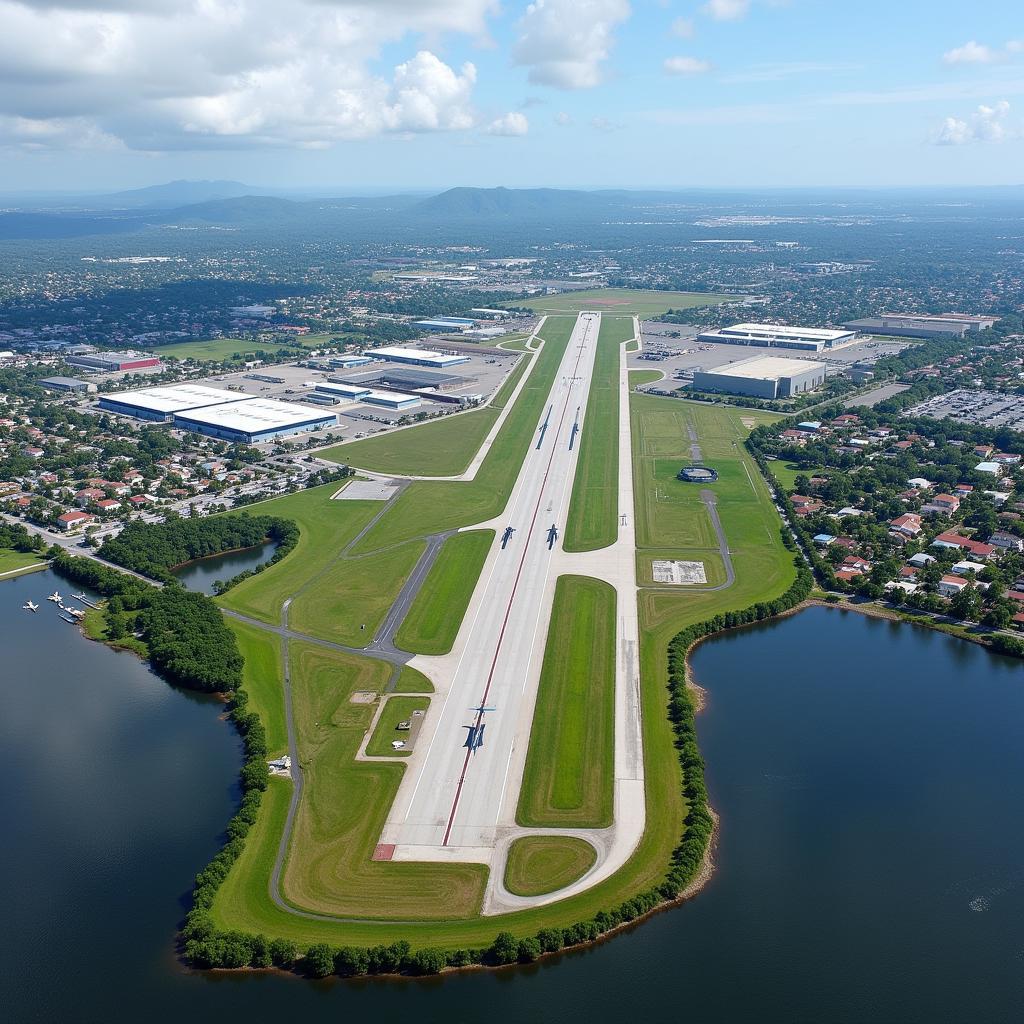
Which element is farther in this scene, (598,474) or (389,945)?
(598,474)

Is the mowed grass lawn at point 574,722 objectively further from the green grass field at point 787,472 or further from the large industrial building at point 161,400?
the large industrial building at point 161,400

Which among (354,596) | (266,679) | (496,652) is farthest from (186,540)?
(496,652)

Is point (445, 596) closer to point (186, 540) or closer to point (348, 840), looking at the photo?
point (186, 540)

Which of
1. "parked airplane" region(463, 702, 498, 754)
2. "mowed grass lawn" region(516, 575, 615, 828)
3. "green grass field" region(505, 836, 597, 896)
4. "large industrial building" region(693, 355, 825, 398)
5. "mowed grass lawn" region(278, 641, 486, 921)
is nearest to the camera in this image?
"mowed grass lawn" region(278, 641, 486, 921)

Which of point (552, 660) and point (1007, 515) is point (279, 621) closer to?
point (552, 660)

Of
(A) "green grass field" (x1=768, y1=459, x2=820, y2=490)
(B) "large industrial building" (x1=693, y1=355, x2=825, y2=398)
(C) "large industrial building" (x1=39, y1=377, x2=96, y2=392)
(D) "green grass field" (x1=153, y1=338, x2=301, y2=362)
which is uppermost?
(D) "green grass field" (x1=153, y1=338, x2=301, y2=362)

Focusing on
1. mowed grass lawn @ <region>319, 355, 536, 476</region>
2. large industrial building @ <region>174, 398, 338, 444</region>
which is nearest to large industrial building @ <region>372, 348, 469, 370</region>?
mowed grass lawn @ <region>319, 355, 536, 476</region>

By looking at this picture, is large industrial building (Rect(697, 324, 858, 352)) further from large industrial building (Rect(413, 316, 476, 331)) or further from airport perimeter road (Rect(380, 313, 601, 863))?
airport perimeter road (Rect(380, 313, 601, 863))

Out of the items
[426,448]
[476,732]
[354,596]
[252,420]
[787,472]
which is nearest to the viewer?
[476,732]

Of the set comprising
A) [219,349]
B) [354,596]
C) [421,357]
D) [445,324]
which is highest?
[445,324]
